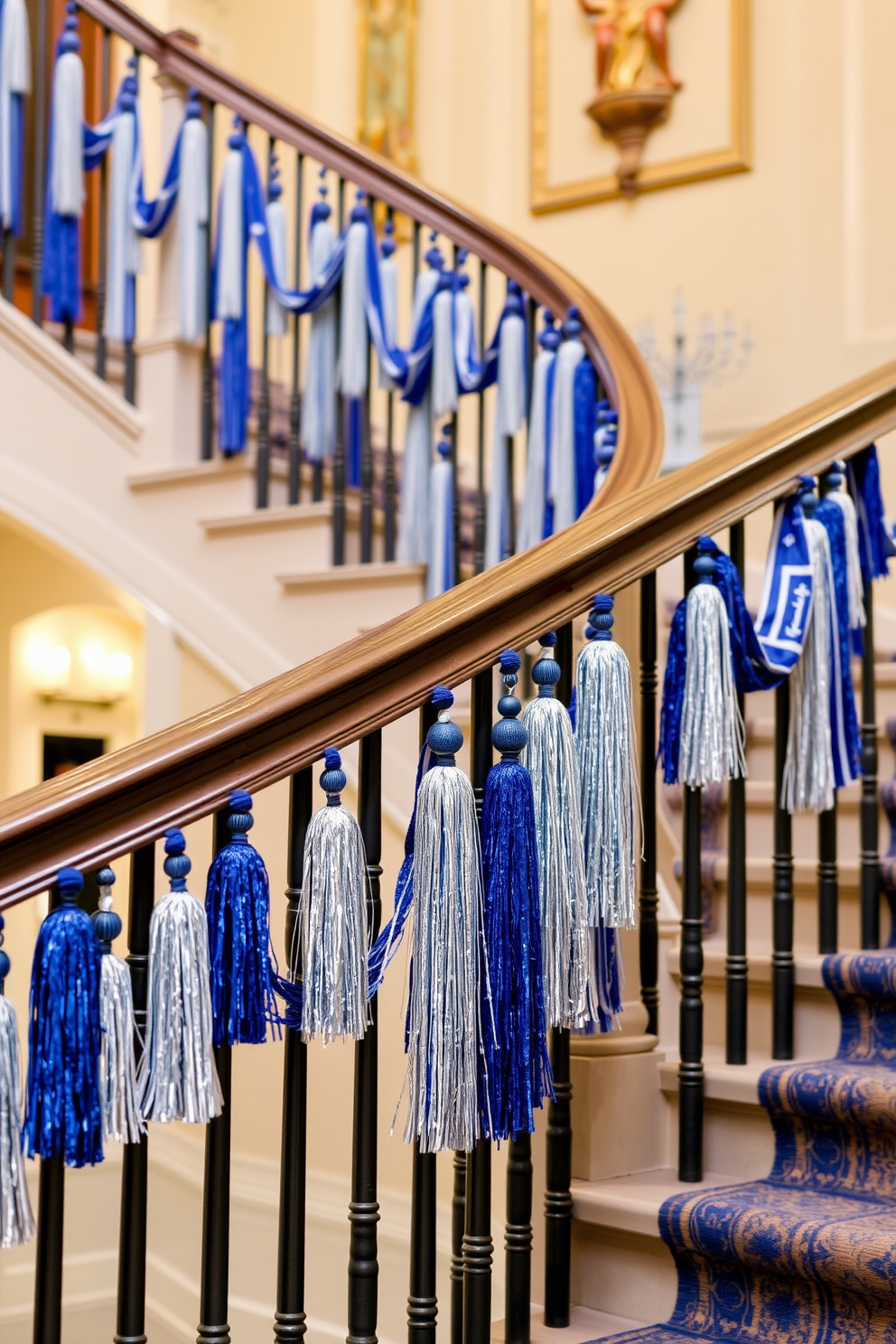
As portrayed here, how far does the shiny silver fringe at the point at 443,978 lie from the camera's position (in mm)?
1415

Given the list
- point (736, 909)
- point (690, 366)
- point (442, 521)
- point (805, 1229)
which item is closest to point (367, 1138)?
point (805, 1229)

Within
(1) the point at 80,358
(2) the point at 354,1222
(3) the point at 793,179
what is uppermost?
(3) the point at 793,179

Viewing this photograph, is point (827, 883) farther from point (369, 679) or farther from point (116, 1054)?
point (116, 1054)

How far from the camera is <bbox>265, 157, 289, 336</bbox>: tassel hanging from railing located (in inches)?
142

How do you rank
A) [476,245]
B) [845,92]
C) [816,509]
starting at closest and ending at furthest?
[816,509], [476,245], [845,92]

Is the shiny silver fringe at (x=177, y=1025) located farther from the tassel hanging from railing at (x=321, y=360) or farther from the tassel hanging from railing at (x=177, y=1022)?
the tassel hanging from railing at (x=321, y=360)

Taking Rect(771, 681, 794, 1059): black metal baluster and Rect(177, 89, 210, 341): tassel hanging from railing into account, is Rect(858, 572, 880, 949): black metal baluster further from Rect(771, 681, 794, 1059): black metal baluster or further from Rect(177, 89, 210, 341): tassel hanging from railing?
Rect(177, 89, 210, 341): tassel hanging from railing

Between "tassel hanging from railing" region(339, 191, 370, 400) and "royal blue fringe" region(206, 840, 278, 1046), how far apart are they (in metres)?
2.28

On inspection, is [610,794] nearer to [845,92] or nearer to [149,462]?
[149,462]

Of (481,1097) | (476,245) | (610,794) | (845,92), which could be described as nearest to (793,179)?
(845,92)

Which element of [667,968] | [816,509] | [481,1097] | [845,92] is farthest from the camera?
[845,92]

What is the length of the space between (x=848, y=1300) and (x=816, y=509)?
1009 millimetres

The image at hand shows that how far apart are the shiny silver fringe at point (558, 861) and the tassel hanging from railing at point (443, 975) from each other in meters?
0.11

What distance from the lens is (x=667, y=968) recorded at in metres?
2.50
